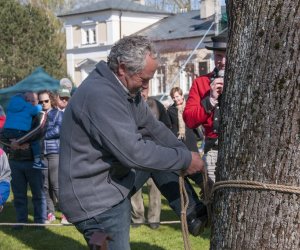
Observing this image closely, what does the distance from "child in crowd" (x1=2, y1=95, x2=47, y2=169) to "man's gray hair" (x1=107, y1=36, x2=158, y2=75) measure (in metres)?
4.79

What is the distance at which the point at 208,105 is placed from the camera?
5.42 metres

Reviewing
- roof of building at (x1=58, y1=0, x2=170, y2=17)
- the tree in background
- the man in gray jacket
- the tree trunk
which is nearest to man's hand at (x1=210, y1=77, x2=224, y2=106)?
the man in gray jacket

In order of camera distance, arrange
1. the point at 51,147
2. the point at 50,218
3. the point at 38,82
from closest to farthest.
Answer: the point at 51,147 → the point at 50,218 → the point at 38,82

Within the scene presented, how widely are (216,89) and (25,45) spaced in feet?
111

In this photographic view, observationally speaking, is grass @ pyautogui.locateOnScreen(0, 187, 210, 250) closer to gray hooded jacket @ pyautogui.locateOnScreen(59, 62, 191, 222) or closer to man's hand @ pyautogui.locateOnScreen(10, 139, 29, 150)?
man's hand @ pyautogui.locateOnScreen(10, 139, 29, 150)

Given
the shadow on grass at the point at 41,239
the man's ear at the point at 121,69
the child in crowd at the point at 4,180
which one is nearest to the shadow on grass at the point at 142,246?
the shadow on grass at the point at 41,239

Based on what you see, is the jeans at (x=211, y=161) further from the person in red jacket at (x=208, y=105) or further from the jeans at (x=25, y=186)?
the jeans at (x=25, y=186)

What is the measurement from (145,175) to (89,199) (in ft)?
2.05

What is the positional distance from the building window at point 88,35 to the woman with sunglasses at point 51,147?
131 feet

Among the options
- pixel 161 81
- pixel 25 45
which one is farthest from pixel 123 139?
pixel 161 81

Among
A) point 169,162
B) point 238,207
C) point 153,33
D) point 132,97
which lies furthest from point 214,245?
point 153,33

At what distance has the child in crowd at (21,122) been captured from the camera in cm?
815

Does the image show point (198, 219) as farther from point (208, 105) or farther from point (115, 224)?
point (208, 105)

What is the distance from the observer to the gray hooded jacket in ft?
11.3
